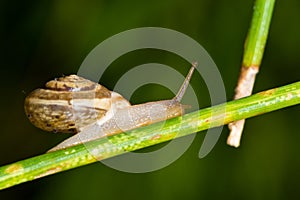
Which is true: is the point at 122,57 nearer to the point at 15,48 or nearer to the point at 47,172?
the point at 15,48

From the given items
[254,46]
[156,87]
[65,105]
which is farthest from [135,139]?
[156,87]

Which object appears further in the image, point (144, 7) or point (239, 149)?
point (144, 7)

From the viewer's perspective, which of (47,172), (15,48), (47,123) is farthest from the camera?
(15,48)

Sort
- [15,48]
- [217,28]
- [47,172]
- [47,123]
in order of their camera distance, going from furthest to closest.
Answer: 1. [15,48]
2. [217,28]
3. [47,123]
4. [47,172]

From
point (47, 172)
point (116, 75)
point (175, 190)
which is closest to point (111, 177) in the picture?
point (175, 190)

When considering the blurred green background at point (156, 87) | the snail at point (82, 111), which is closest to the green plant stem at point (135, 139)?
the snail at point (82, 111)

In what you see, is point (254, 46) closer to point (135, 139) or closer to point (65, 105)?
point (135, 139)
